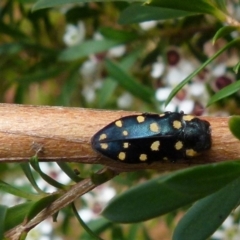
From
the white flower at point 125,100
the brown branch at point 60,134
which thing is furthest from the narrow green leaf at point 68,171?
the white flower at point 125,100

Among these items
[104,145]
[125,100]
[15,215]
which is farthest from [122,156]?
[125,100]

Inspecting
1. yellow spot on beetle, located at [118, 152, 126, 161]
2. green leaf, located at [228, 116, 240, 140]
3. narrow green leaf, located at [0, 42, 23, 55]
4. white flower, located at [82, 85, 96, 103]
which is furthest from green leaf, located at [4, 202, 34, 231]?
white flower, located at [82, 85, 96, 103]

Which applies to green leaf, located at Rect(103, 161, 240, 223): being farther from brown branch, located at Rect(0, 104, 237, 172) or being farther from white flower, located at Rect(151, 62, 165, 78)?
white flower, located at Rect(151, 62, 165, 78)

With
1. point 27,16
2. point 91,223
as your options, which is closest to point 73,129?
point 91,223

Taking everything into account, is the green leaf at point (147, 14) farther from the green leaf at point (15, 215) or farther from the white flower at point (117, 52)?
the white flower at point (117, 52)

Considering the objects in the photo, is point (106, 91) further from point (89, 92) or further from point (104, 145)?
point (104, 145)

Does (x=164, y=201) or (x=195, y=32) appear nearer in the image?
(x=164, y=201)

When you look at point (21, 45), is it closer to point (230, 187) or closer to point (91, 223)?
point (91, 223)
